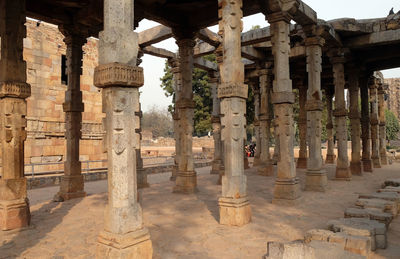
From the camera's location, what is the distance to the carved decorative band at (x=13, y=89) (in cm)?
608

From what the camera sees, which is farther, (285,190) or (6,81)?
(285,190)

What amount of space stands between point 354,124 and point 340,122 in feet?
7.14

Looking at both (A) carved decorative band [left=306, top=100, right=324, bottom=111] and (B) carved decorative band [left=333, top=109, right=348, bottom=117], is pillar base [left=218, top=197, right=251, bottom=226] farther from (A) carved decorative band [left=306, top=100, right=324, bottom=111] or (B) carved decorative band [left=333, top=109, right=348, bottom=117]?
(B) carved decorative band [left=333, top=109, right=348, bottom=117]

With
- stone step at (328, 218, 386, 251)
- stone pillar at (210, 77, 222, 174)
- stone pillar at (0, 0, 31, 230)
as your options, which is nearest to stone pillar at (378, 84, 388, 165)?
stone pillar at (210, 77, 222, 174)

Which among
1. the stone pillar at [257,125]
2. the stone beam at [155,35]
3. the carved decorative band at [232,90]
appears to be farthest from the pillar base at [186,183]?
the stone pillar at [257,125]

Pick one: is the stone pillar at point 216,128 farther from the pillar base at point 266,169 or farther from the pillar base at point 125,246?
the pillar base at point 125,246

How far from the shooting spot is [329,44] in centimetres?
1223

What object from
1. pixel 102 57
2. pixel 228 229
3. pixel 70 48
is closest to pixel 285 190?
pixel 228 229

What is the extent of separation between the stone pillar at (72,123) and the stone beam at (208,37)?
4300 millimetres

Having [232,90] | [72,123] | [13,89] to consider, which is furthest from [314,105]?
[13,89]

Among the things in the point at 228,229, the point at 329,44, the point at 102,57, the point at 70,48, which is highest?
the point at 329,44

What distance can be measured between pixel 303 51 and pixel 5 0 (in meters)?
11.3

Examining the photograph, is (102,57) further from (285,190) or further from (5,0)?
(285,190)

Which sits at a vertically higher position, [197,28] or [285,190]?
[197,28]
